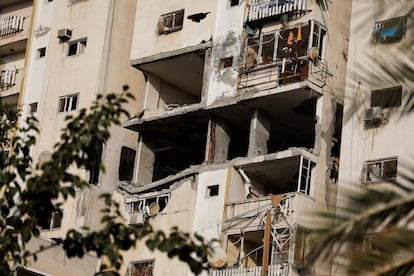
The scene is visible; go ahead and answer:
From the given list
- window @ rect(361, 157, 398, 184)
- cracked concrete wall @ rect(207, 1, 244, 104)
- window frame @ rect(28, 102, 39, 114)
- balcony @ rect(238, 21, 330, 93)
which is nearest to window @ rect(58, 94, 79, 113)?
window frame @ rect(28, 102, 39, 114)

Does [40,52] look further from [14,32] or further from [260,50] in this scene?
[260,50]

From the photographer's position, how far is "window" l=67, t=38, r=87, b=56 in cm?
4188

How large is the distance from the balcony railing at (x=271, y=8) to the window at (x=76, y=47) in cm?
734

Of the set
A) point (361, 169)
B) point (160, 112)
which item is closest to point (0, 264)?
point (361, 169)

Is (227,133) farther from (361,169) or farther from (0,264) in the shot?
(0,264)

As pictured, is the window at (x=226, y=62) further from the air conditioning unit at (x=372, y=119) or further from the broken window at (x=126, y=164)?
the air conditioning unit at (x=372, y=119)

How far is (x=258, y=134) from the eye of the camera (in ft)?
120

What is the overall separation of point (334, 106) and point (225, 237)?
5.17 meters

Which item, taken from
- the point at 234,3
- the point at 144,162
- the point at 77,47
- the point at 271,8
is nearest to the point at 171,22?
the point at 234,3

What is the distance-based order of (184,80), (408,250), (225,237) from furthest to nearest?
(184,80) < (225,237) < (408,250)

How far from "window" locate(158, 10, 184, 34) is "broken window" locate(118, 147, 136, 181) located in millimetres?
4393

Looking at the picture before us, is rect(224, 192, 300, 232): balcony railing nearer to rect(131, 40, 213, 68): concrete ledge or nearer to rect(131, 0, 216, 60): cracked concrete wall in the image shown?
rect(131, 40, 213, 68): concrete ledge

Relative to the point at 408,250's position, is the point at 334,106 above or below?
above

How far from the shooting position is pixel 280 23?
119 feet
